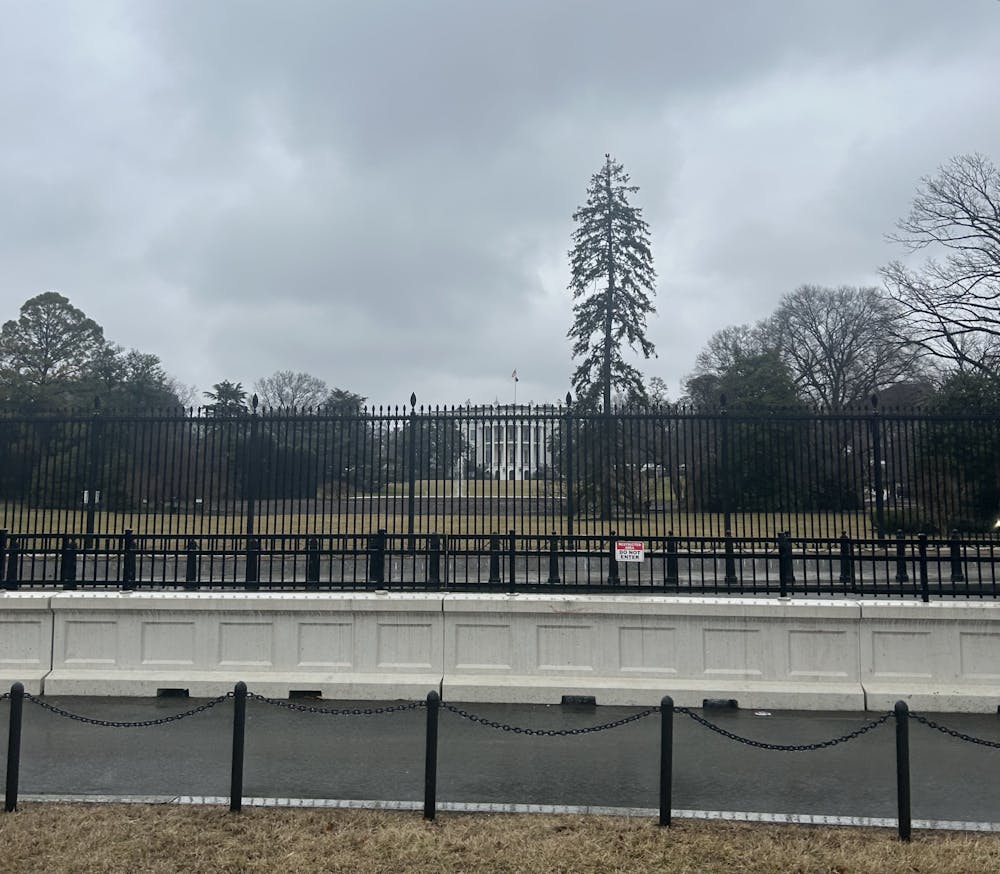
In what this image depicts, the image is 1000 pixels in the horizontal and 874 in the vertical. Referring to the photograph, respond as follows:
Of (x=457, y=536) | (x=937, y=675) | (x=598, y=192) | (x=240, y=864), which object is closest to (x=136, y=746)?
(x=240, y=864)

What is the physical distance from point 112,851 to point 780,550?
738 centimetres

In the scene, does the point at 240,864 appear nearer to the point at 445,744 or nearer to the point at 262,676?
the point at 445,744

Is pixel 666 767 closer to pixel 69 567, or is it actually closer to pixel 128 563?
pixel 128 563

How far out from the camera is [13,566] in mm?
9398

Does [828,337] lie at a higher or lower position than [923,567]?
higher

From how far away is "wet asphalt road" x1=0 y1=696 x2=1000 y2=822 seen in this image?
581cm

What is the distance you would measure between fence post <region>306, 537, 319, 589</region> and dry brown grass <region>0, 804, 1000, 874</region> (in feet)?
13.5

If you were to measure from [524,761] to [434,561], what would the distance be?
3.31 meters

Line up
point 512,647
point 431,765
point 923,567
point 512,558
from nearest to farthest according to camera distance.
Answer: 1. point 431,765
2. point 923,567
3. point 512,647
4. point 512,558

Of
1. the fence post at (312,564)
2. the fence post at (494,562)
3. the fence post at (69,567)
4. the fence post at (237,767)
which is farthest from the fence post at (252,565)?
the fence post at (237,767)

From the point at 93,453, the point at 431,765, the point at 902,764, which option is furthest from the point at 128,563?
the point at 902,764

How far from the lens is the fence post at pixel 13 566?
30.7 ft

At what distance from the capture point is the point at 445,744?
23.2 ft

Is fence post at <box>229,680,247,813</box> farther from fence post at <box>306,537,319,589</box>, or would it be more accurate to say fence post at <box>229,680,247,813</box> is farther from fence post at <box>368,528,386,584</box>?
fence post at <box>306,537,319,589</box>
